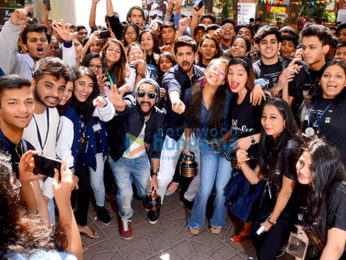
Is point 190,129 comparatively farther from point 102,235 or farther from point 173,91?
point 102,235

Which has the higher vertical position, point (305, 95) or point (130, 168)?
point (305, 95)

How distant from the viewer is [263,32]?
3766mm

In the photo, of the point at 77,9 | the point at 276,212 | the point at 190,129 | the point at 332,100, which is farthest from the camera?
the point at 77,9

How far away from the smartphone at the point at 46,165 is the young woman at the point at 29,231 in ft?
0.51

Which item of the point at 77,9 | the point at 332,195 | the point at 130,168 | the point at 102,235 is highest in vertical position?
the point at 77,9

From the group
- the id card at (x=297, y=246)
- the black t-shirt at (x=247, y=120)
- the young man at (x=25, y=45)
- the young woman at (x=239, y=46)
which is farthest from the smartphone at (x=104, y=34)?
the id card at (x=297, y=246)

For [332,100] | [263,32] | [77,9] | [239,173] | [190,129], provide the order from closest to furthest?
[332,100], [239,173], [190,129], [263,32], [77,9]

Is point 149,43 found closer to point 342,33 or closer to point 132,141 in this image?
point 132,141

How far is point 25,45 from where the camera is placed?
3576mm

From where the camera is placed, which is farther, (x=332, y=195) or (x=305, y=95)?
(x=305, y=95)

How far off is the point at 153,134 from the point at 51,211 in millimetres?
1471

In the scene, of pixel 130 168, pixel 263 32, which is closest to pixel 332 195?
pixel 130 168

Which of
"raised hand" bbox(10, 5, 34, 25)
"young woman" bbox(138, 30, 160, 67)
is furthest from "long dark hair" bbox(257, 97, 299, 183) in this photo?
"raised hand" bbox(10, 5, 34, 25)

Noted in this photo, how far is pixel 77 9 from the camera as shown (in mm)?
7750
